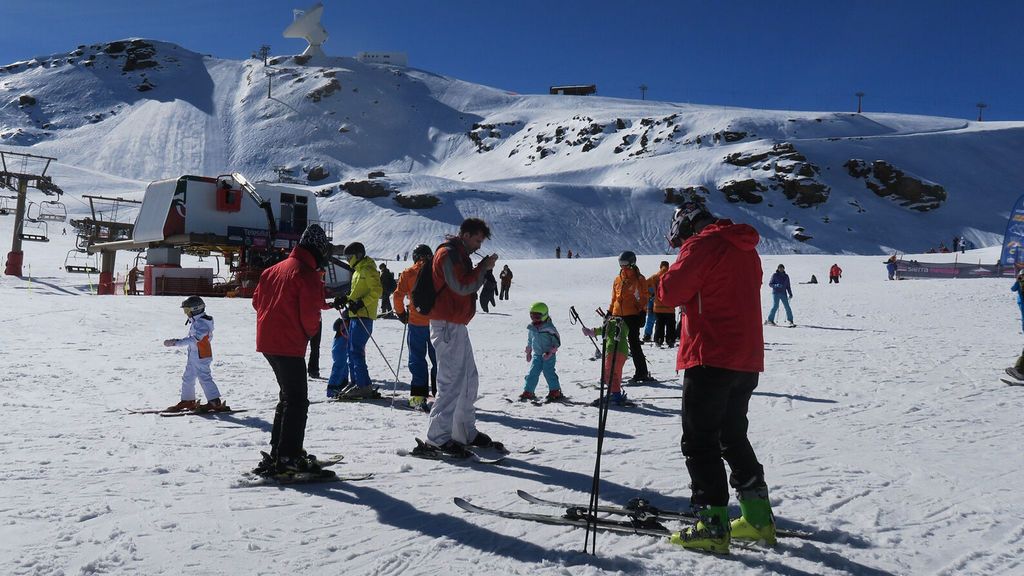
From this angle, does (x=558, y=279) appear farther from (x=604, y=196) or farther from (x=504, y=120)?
(x=504, y=120)

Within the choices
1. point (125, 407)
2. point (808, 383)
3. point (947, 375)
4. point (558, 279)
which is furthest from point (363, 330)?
point (558, 279)

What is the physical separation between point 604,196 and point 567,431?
63.7 m

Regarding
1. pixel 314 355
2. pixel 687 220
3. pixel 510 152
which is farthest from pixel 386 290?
pixel 510 152

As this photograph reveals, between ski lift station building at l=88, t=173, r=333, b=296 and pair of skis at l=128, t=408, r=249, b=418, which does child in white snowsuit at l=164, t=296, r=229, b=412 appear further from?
ski lift station building at l=88, t=173, r=333, b=296

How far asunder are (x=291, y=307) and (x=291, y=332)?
6.4 inches

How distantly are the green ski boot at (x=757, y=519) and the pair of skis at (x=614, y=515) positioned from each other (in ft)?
0.53

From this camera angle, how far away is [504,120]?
10788 centimetres

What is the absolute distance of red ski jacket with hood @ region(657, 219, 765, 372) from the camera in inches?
140

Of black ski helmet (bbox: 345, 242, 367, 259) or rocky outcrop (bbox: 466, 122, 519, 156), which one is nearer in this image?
black ski helmet (bbox: 345, 242, 367, 259)

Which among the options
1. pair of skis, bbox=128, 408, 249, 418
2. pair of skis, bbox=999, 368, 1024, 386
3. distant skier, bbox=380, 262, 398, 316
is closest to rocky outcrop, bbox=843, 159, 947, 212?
distant skier, bbox=380, 262, 398, 316

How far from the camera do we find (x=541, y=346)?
7.74m

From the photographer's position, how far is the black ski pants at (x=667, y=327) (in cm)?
1401

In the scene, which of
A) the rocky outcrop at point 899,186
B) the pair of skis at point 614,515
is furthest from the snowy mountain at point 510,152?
the pair of skis at point 614,515

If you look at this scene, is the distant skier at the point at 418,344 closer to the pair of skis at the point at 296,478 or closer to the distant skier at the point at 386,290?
the distant skier at the point at 386,290
